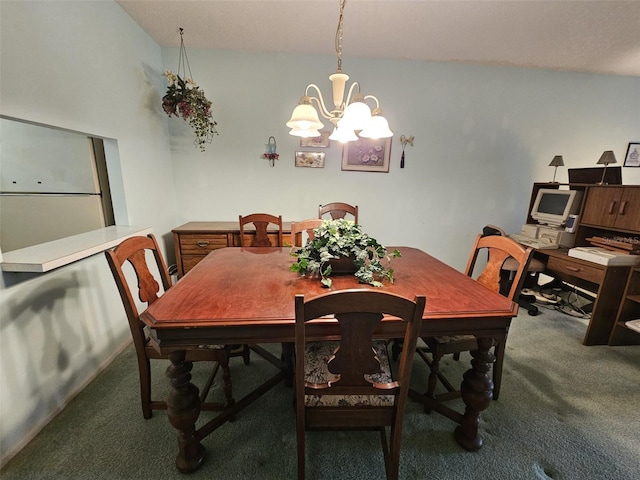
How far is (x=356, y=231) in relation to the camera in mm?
1487

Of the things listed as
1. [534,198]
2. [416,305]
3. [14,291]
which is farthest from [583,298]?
[14,291]

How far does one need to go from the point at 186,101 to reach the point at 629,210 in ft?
12.8

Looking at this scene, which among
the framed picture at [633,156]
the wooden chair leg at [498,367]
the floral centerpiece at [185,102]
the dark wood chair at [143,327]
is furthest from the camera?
the framed picture at [633,156]

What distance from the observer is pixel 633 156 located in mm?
3436

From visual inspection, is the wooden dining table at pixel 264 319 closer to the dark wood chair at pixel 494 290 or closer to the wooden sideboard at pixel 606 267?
the dark wood chair at pixel 494 290

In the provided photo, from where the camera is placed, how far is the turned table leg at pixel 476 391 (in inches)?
48.5

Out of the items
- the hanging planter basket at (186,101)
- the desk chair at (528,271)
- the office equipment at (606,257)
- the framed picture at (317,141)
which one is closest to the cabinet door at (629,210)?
the office equipment at (606,257)

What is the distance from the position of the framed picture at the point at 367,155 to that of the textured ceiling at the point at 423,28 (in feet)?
2.82

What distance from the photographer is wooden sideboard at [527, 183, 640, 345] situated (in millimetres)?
2100

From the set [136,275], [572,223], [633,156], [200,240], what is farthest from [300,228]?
[633,156]

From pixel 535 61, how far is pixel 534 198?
4.86ft

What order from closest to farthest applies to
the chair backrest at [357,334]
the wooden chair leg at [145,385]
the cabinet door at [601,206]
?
1. the chair backrest at [357,334]
2. the wooden chair leg at [145,385]
3. the cabinet door at [601,206]

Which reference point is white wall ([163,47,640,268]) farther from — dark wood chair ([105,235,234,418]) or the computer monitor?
dark wood chair ([105,235,234,418])

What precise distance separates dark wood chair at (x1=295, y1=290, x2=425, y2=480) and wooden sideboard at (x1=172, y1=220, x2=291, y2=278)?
6.13 ft
